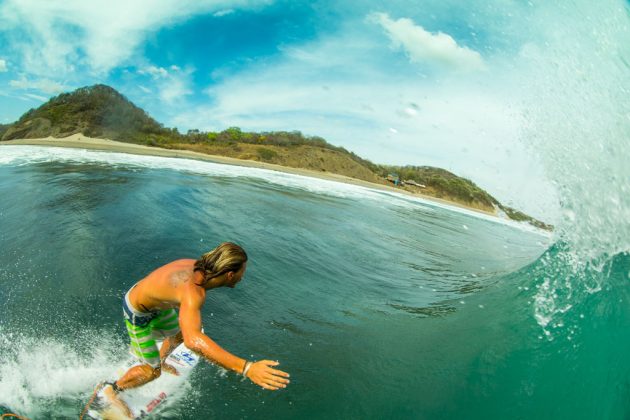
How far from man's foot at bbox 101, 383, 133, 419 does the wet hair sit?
1.78 metres

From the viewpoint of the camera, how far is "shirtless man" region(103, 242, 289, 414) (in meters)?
2.64

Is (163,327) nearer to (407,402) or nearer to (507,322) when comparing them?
(407,402)

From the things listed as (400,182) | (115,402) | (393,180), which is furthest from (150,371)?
(400,182)

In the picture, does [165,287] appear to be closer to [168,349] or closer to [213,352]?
[213,352]

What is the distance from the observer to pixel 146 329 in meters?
3.78

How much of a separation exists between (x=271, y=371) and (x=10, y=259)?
284 inches

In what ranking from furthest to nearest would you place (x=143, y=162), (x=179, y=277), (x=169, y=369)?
(x=143, y=162), (x=169, y=369), (x=179, y=277)

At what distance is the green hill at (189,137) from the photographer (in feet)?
238

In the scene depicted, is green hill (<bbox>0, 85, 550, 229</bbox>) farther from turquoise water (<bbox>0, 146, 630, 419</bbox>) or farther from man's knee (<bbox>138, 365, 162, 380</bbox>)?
man's knee (<bbox>138, 365, 162, 380</bbox>)

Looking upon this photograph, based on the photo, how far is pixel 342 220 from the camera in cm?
1802

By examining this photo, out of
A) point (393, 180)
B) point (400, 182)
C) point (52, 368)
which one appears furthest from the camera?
point (400, 182)

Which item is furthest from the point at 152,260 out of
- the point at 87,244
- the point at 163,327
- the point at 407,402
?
the point at 407,402

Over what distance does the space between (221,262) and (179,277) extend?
1.69 feet

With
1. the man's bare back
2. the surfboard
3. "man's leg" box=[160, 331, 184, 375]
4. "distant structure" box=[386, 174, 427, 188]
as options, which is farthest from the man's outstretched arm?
"distant structure" box=[386, 174, 427, 188]
